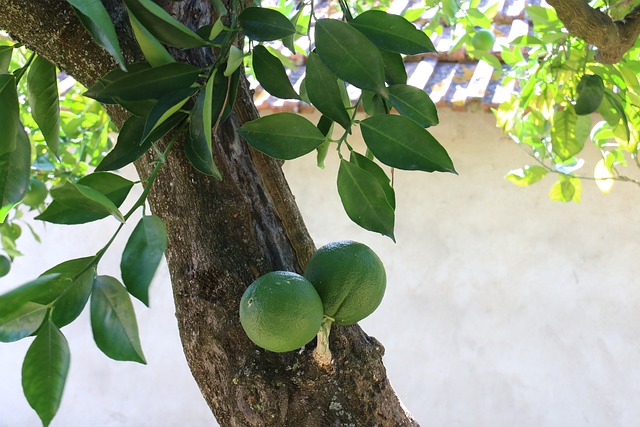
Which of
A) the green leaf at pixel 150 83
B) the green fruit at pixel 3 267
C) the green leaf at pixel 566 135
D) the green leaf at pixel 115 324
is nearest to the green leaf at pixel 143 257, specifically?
the green leaf at pixel 115 324

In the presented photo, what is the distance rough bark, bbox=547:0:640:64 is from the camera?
1.27 meters

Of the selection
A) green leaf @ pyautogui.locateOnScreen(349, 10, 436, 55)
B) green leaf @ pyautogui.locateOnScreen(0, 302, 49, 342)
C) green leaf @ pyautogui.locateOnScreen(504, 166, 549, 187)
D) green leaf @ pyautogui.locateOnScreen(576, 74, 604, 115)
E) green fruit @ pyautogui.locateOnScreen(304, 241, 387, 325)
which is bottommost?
green leaf @ pyautogui.locateOnScreen(504, 166, 549, 187)

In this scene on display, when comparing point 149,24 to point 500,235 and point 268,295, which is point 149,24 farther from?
point 500,235

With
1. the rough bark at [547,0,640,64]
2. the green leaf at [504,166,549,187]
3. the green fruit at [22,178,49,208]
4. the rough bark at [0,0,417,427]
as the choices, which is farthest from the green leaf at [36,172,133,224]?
the green leaf at [504,166,549,187]

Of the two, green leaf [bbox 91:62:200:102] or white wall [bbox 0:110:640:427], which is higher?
green leaf [bbox 91:62:200:102]

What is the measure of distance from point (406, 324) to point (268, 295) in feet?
9.74

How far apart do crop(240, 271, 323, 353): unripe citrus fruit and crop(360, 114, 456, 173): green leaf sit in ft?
0.52

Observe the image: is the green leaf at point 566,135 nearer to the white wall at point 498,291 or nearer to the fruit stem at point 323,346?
the fruit stem at point 323,346

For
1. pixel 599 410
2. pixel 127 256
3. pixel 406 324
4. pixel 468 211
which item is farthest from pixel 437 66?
pixel 127 256

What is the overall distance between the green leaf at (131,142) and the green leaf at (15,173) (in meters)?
0.07

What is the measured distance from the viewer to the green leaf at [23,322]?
2.15 ft

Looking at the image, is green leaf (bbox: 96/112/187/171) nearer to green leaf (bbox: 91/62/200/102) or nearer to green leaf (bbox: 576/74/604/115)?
green leaf (bbox: 91/62/200/102)

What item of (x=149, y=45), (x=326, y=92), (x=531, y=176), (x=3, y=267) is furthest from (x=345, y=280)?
(x=3, y=267)

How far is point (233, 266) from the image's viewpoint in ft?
2.90
